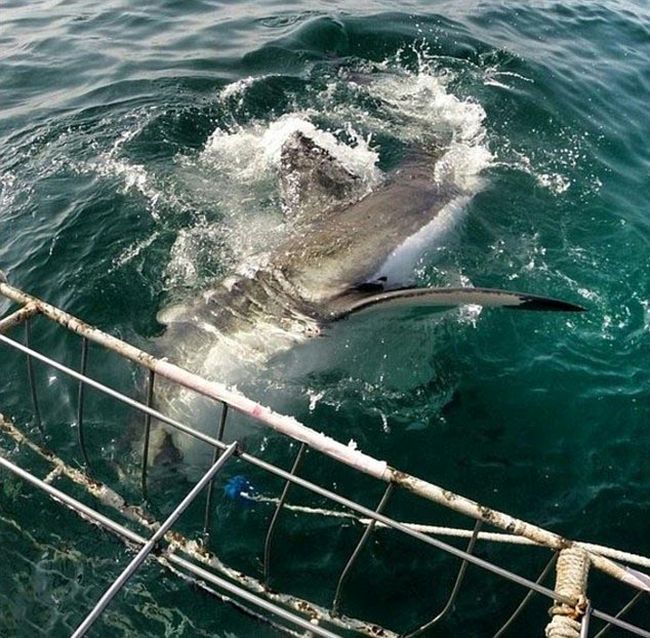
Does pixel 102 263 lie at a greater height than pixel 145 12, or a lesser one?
lesser

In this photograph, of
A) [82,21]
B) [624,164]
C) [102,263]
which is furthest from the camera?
[82,21]

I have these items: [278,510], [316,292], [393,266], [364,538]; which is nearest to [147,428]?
[278,510]

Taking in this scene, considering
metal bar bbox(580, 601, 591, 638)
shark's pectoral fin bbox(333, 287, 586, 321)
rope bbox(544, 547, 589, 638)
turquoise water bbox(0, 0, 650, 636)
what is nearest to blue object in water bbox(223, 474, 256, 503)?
turquoise water bbox(0, 0, 650, 636)

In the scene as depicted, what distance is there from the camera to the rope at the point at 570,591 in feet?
6.96

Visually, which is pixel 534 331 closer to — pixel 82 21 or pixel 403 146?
pixel 403 146

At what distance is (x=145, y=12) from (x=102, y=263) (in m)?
7.48

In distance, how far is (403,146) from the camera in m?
7.07

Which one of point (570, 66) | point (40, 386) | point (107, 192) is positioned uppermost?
point (570, 66)

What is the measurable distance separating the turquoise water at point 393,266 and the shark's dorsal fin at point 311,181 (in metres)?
0.25

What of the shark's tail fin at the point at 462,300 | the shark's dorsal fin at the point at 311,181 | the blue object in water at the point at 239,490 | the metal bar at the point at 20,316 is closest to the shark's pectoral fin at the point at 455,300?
the shark's tail fin at the point at 462,300

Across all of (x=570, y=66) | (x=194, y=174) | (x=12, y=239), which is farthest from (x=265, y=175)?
(x=570, y=66)

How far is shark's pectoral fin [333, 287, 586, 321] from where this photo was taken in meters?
3.51

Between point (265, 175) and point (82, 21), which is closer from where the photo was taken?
point (265, 175)

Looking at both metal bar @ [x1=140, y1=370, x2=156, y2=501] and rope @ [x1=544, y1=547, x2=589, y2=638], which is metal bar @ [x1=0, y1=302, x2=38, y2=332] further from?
rope @ [x1=544, y1=547, x2=589, y2=638]
